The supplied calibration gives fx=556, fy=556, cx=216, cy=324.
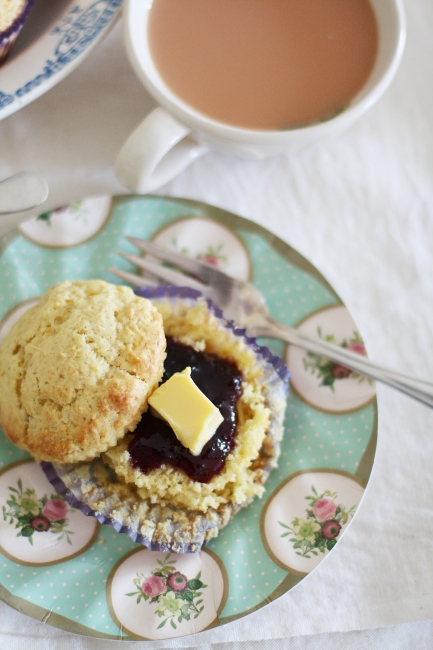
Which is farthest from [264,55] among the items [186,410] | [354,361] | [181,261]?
[186,410]

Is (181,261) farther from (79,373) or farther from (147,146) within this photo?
(79,373)

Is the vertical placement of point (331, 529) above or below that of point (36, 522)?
below

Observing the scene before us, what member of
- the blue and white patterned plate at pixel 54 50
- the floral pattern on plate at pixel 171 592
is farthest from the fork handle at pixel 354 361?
the blue and white patterned plate at pixel 54 50

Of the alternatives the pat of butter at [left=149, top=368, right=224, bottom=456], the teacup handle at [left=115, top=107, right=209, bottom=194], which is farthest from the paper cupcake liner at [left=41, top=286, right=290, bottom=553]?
the teacup handle at [left=115, top=107, right=209, bottom=194]

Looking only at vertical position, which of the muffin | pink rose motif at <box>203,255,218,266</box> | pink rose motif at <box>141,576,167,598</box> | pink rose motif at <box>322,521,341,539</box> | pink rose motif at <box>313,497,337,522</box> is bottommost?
pink rose motif at <box>322,521,341,539</box>

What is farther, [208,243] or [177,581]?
[208,243]

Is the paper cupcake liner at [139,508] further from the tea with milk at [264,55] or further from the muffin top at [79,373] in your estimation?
the tea with milk at [264,55]

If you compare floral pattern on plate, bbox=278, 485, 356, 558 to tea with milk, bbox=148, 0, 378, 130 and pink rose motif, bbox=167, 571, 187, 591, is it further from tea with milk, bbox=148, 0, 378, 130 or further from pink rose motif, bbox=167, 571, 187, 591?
tea with milk, bbox=148, 0, 378, 130
